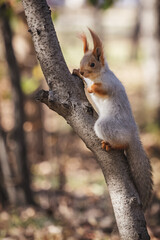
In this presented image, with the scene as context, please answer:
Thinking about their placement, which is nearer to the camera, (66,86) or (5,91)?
(66,86)

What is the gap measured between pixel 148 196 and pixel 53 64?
1.10 meters

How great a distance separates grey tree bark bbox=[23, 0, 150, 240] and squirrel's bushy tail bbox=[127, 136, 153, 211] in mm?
63

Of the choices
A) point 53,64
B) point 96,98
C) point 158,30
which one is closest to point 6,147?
point 96,98

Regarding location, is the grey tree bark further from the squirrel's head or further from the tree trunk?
the tree trunk

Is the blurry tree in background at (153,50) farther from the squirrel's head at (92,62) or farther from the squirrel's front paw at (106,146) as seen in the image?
the squirrel's front paw at (106,146)

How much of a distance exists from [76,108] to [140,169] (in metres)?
0.59

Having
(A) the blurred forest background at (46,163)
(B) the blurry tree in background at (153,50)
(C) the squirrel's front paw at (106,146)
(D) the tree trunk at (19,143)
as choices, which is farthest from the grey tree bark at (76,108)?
(B) the blurry tree in background at (153,50)

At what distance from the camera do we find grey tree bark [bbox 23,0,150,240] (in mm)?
2035

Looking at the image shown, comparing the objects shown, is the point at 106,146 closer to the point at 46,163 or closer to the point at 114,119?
the point at 114,119

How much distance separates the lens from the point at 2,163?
3.90 m

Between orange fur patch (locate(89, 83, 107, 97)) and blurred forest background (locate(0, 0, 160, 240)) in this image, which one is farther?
blurred forest background (locate(0, 0, 160, 240))

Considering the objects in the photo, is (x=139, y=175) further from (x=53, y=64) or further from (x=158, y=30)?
(x=158, y=30)

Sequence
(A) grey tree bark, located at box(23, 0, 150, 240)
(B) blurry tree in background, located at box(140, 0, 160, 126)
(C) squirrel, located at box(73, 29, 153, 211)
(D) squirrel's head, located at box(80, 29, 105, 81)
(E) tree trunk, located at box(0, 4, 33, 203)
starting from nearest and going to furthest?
(A) grey tree bark, located at box(23, 0, 150, 240) < (C) squirrel, located at box(73, 29, 153, 211) < (D) squirrel's head, located at box(80, 29, 105, 81) < (E) tree trunk, located at box(0, 4, 33, 203) < (B) blurry tree in background, located at box(140, 0, 160, 126)

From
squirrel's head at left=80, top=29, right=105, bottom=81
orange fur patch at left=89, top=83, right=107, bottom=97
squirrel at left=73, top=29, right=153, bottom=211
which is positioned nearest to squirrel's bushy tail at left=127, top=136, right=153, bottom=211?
squirrel at left=73, top=29, right=153, bottom=211
